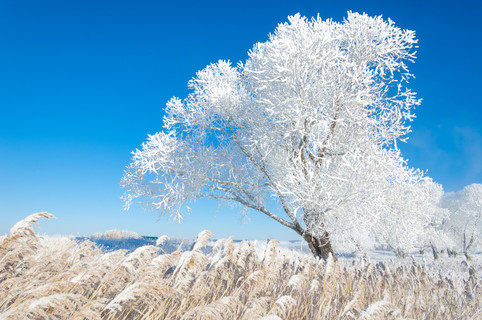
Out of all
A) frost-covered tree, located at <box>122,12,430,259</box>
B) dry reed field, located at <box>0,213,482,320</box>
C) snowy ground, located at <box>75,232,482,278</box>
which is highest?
frost-covered tree, located at <box>122,12,430,259</box>

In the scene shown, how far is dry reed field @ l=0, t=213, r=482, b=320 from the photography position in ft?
6.96

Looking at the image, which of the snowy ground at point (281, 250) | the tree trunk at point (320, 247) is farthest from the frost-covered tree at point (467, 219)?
the tree trunk at point (320, 247)

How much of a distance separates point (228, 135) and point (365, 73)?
589 centimetres

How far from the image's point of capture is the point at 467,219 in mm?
32031

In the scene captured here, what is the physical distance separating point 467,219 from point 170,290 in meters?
38.3

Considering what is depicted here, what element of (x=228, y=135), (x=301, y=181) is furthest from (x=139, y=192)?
(x=301, y=181)

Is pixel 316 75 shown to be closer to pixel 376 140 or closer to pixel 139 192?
pixel 376 140

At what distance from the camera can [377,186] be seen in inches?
399

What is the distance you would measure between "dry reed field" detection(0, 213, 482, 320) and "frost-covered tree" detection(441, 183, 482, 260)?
32694 millimetres

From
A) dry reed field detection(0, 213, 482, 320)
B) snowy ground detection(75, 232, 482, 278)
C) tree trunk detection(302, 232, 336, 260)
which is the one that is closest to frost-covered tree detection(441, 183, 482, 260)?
snowy ground detection(75, 232, 482, 278)

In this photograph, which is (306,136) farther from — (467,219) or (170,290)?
(467,219)

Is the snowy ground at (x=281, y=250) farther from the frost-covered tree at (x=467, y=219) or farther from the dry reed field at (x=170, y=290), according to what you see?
the frost-covered tree at (x=467, y=219)

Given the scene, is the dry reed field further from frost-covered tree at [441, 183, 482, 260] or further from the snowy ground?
frost-covered tree at [441, 183, 482, 260]

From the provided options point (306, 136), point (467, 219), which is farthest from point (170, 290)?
point (467, 219)
